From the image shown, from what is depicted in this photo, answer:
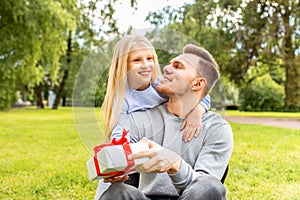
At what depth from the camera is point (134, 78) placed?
1120mm

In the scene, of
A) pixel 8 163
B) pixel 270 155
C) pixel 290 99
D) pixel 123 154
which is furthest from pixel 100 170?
pixel 290 99

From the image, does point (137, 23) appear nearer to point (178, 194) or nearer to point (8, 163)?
point (178, 194)

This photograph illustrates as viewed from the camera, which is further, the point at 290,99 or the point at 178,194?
the point at 290,99

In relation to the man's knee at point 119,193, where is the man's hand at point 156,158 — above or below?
above

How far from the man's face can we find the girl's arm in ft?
0.29

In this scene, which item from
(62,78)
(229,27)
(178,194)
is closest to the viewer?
(178,194)

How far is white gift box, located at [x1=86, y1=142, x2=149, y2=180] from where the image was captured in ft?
3.26

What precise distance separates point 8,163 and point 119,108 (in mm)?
3743

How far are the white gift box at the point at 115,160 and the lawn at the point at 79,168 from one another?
2.07 metres

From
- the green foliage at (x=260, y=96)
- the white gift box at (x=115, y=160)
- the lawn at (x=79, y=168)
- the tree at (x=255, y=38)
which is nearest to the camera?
the white gift box at (x=115, y=160)

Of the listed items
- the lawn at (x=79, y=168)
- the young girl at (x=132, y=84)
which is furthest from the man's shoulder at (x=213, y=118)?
the lawn at (x=79, y=168)

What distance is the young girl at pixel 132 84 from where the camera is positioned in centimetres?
112

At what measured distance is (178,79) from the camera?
1122 millimetres

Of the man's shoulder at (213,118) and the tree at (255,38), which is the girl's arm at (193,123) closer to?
the man's shoulder at (213,118)
